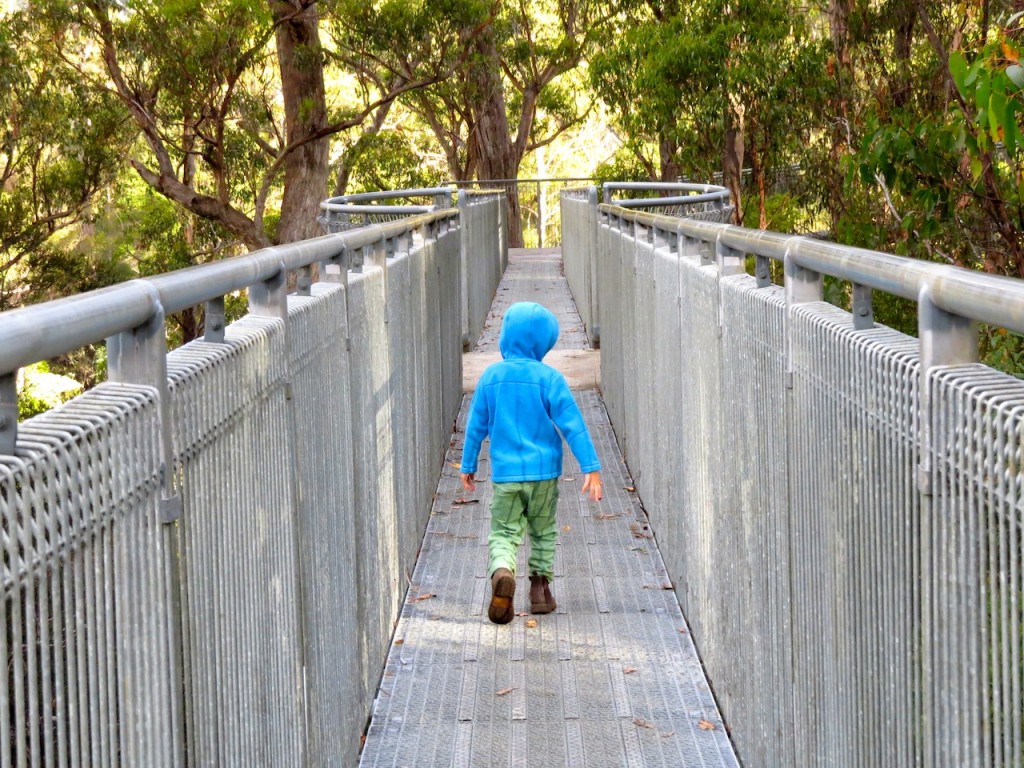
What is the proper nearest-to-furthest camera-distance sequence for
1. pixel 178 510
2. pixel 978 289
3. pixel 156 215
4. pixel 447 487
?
pixel 978 289 → pixel 178 510 → pixel 447 487 → pixel 156 215

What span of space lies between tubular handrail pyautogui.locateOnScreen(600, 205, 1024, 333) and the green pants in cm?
247

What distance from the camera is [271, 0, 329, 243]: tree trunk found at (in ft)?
82.3

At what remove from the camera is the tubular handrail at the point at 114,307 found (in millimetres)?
1741

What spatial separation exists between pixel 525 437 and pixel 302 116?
1953 centimetres

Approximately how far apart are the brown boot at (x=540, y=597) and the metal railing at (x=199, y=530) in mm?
1068

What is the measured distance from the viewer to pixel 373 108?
82.3 ft

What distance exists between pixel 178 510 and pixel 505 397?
14.2ft

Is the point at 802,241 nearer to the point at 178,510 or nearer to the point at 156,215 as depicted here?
the point at 178,510

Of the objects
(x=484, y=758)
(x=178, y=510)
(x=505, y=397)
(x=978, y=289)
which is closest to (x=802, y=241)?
(x=978, y=289)

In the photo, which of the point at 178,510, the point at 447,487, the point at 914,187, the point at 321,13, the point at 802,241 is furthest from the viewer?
the point at 321,13

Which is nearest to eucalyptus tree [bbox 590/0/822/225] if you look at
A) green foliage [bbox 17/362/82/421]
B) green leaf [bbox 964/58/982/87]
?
green foliage [bbox 17/362/82/421]

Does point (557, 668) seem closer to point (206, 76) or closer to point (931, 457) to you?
point (931, 457)

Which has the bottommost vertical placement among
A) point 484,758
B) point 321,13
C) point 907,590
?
point 484,758

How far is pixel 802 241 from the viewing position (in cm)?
359
